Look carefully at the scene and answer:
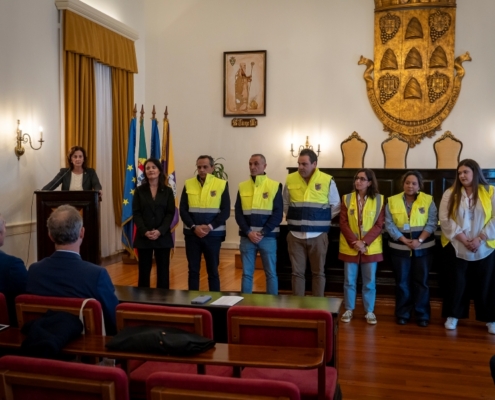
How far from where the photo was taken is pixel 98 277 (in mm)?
2436

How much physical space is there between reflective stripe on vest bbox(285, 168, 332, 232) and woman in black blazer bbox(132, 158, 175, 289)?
113cm

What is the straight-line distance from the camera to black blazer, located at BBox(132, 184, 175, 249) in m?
4.62

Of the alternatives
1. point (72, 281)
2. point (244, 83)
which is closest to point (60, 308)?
point (72, 281)

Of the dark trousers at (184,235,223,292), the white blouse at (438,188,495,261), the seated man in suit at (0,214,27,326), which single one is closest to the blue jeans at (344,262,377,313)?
the white blouse at (438,188,495,261)

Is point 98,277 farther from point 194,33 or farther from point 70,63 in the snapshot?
point 194,33

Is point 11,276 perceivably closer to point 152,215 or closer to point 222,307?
point 222,307

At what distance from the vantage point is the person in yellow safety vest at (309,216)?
4.73 metres

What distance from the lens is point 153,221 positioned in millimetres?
4652

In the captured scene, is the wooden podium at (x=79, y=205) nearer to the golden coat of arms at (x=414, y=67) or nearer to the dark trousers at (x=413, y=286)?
the dark trousers at (x=413, y=286)

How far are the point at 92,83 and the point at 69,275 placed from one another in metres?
5.66

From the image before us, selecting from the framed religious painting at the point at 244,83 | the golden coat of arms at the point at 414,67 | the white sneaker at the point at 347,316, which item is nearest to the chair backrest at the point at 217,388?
the white sneaker at the point at 347,316

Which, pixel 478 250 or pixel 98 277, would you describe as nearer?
pixel 98 277

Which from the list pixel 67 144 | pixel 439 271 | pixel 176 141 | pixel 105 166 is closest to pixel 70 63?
pixel 67 144

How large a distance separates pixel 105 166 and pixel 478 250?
18.4ft
